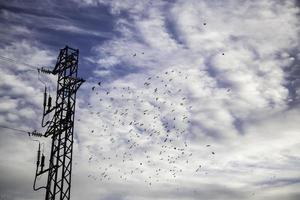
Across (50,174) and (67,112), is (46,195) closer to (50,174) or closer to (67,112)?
(50,174)

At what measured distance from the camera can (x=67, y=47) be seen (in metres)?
29.3

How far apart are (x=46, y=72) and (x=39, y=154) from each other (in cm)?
669

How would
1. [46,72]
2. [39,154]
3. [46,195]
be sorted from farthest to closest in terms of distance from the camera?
1. [46,72]
2. [39,154]
3. [46,195]

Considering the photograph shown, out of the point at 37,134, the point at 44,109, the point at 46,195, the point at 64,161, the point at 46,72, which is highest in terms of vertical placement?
the point at 46,72

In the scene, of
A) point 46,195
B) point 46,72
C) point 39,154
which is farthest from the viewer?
point 46,72

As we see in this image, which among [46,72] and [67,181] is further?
[46,72]

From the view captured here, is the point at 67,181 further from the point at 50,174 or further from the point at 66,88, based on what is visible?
the point at 66,88

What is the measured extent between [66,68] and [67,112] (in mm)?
3661

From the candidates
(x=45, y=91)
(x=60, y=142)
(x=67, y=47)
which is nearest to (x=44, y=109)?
(x=45, y=91)

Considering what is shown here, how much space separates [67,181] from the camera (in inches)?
1055

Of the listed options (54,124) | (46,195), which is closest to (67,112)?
(54,124)

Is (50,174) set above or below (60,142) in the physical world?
below

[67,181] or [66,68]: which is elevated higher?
[66,68]

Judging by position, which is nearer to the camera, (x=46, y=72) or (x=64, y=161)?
(x=64, y=161)
